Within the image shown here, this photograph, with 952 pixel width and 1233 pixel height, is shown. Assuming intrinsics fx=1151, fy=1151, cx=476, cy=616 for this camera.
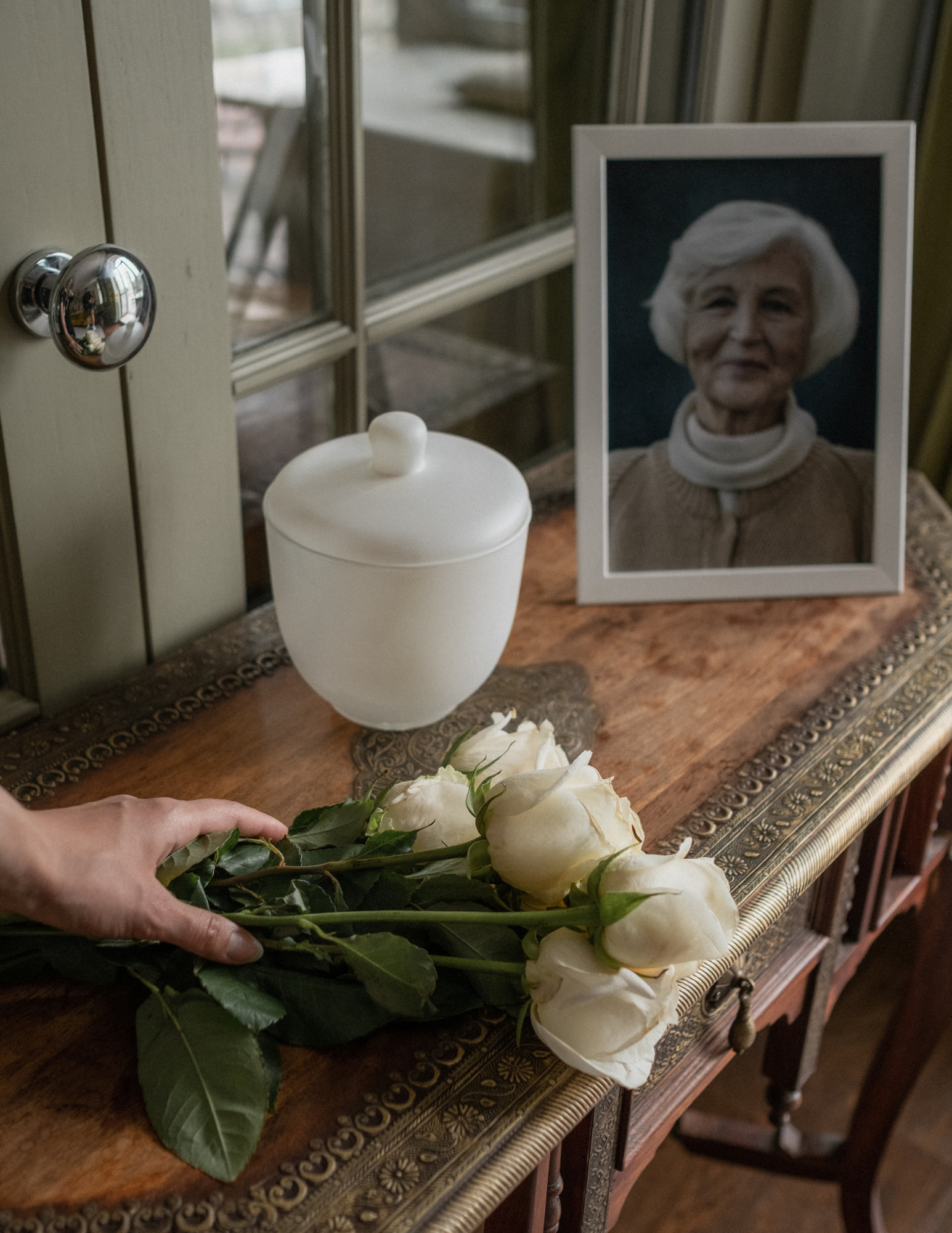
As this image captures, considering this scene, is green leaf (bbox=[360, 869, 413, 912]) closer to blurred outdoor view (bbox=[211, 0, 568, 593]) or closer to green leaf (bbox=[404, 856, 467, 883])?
green leaf (bbox=[404, 856, 467, 883])

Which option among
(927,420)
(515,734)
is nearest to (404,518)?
(515,734)

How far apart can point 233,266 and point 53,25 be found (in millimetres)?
268

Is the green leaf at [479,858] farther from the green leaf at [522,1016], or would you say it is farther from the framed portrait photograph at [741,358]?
the framed portrait photograph at [741,358]

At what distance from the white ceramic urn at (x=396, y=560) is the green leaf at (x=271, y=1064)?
25cm

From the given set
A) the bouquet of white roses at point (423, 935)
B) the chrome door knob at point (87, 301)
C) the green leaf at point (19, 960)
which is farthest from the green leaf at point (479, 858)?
the chrome door knob at point (87, 301)

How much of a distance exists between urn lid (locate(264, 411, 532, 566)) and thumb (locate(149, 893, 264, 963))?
9.1 inches

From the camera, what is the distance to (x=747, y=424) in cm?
93

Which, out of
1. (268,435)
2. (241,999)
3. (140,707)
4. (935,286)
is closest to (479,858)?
(241,999)

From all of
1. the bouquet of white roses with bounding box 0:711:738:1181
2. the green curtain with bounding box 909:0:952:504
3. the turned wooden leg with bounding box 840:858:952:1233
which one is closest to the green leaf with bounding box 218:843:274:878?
the bouquet of white roses with bounding box 0:711:738:1181

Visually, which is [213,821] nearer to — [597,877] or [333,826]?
[333,826]

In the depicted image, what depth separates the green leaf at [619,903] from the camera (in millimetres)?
493

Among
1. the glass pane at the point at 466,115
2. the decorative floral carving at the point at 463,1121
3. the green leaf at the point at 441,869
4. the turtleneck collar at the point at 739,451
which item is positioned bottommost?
the decorative floral carving at the point at 463,1121

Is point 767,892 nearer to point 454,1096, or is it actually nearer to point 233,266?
point 454,1096

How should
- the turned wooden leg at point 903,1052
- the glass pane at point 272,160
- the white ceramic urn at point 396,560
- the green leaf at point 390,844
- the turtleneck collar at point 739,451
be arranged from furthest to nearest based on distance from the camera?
the turned wooden leg at point 903,1052
the turtleneck collar at point 739,451
the glass pane at point 272,160
the white ceramic urn at point 396,560
the green leaf at point 390,844
